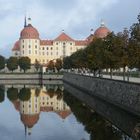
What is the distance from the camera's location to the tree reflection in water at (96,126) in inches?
915

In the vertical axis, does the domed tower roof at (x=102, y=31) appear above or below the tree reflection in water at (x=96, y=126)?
above

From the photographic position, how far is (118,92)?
115ft

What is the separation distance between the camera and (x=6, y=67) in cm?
12938

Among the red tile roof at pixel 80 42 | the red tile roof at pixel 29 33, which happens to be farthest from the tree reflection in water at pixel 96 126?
the red tile roof at pixel 80 42

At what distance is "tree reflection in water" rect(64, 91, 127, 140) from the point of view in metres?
23.2

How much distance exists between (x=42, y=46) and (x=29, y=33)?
8.26m

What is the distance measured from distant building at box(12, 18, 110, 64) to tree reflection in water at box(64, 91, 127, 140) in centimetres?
11662

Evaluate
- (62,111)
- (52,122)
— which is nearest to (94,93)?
(62,111)

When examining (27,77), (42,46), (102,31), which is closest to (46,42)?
(42,46)

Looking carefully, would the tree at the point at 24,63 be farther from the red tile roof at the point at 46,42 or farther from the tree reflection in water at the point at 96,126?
the tree reflection in water at the point at 96,126

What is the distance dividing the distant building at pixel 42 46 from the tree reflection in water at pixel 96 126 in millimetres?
116619

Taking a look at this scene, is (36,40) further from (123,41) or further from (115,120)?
(115,120)

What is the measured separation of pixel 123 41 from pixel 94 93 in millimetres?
10374

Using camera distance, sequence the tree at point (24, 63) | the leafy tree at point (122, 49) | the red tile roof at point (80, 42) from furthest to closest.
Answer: the red tile roof at point (80, 42), the tree at point (24, 63), the leafy tree at point (122, 49)
